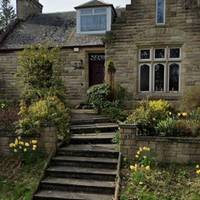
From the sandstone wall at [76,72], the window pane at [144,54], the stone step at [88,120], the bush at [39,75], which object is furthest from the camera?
the sandstone wall at [76,72]

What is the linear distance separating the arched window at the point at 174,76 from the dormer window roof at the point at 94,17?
3.75 meters

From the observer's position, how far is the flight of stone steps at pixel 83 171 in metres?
8.64

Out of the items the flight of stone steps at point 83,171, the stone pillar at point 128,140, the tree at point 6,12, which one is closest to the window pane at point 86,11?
the flight of stone steps at point 83,171

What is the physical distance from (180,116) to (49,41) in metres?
9.76

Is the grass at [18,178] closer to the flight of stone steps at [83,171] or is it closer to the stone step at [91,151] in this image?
the flight of stone steps at [83,171]

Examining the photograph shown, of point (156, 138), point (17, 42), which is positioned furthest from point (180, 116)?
point (17, 42)

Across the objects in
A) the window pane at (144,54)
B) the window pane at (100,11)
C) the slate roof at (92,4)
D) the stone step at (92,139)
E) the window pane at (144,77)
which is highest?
the slate roof at (92,4)

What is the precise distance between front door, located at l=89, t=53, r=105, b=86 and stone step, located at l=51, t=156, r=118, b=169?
9.26 m

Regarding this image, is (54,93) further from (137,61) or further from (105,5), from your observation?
(105,5)

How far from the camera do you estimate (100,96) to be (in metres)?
15.7

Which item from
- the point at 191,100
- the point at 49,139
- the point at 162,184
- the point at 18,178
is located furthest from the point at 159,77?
the point at 18,178

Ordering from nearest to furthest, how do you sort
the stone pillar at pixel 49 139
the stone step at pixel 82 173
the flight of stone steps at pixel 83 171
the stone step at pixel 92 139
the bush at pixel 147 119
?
the flight of stone steps at pixel 83 171 < the stone step at pixel 82 173 < the bush at pixel 147 119 < the stone pillar at pixel 49 139 < the stone step at pixel 92 139

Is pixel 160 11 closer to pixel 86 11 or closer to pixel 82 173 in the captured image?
pixel 86 11

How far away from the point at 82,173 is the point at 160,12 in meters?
9.41
